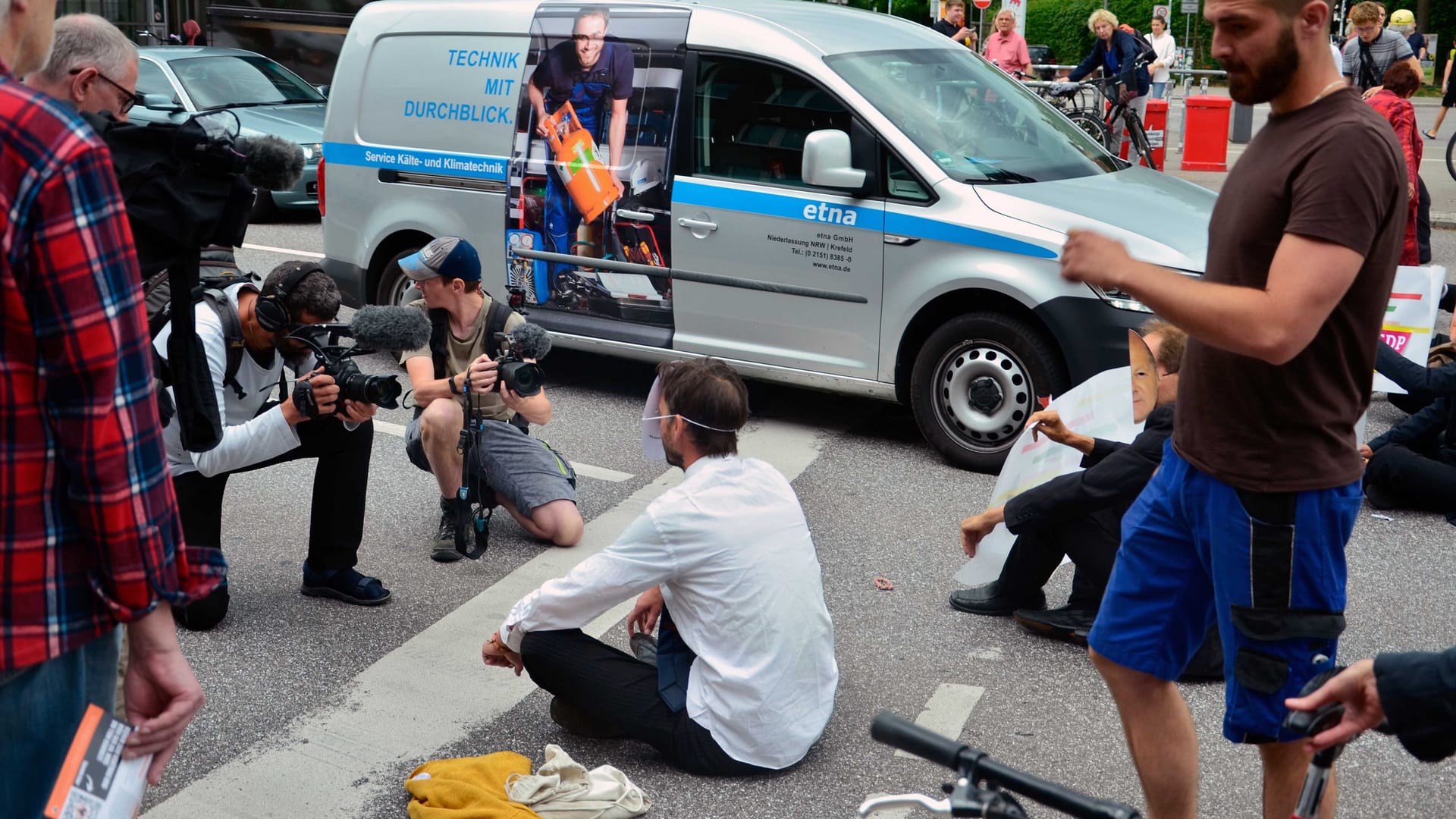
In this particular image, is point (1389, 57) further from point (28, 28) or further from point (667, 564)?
point (28, 28)

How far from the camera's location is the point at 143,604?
1.80 metres

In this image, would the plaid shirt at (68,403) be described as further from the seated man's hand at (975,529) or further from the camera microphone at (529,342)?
the camera microphone at (529,342)

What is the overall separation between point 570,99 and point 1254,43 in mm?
4981

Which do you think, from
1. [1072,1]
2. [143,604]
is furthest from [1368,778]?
[1072,1]

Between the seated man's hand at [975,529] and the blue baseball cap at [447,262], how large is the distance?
2.13 m

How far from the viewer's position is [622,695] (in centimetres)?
368

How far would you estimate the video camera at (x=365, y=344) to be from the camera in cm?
A: 430

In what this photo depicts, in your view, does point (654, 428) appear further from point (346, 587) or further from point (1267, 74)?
point (1267, 74)

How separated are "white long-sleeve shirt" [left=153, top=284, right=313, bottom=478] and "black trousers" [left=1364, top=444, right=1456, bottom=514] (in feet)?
13.9

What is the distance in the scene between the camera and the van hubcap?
611cm

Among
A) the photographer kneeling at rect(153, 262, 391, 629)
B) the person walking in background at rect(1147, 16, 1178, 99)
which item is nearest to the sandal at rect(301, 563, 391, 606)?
the photographer kneeling at rect(153, 262, 391, 629)

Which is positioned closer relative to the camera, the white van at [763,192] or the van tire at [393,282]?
the white van at [763,192]

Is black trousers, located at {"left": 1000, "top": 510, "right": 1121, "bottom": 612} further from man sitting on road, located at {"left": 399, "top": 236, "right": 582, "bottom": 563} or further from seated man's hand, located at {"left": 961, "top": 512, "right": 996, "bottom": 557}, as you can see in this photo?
man sitting on road, located at {"left": 399, "top": 236, "right": 582, "bottom": 563}

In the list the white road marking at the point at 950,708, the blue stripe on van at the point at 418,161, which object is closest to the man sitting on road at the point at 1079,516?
the white road marking at the point at 950,708
